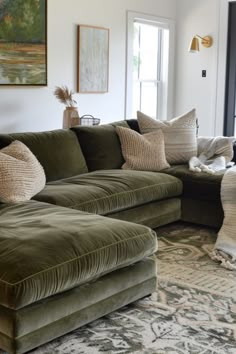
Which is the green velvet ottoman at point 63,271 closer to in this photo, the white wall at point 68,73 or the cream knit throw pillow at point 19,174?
the cream knit throw pillow at point 19,174

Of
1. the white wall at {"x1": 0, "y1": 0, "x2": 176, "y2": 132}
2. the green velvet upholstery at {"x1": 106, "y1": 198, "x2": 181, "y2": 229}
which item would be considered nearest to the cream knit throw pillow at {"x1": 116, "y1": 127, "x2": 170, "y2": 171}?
the green velvet upholstery at {"x1": 106, "y1": 198, "x2": 181, "y2": 229}

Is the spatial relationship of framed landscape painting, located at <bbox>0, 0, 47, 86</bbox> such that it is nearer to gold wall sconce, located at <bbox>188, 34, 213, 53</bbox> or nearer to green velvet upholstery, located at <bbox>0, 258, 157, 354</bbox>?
gold wall sconce, located at <bbox>188, 34, 213, 53</bbox>

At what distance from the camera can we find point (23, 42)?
500cm

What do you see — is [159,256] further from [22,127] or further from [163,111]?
[163,111]

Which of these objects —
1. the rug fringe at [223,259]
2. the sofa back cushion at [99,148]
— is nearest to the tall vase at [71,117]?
the sofa back cushion at [99,148]

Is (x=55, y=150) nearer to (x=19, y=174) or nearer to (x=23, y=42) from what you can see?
(x=19, y=174)

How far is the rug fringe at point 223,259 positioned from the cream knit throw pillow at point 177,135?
1316mm

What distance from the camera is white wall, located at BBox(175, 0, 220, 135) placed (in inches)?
259

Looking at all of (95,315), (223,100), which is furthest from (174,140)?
(95,315)

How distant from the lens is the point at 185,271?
339 cm

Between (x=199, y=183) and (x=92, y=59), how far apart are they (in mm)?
2141

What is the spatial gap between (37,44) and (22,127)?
2.59 ft

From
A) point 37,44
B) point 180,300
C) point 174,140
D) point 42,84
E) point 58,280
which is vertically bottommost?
point 180,300

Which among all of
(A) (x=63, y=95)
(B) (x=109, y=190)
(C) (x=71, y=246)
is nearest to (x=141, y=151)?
(B) (x=109, y=190)
